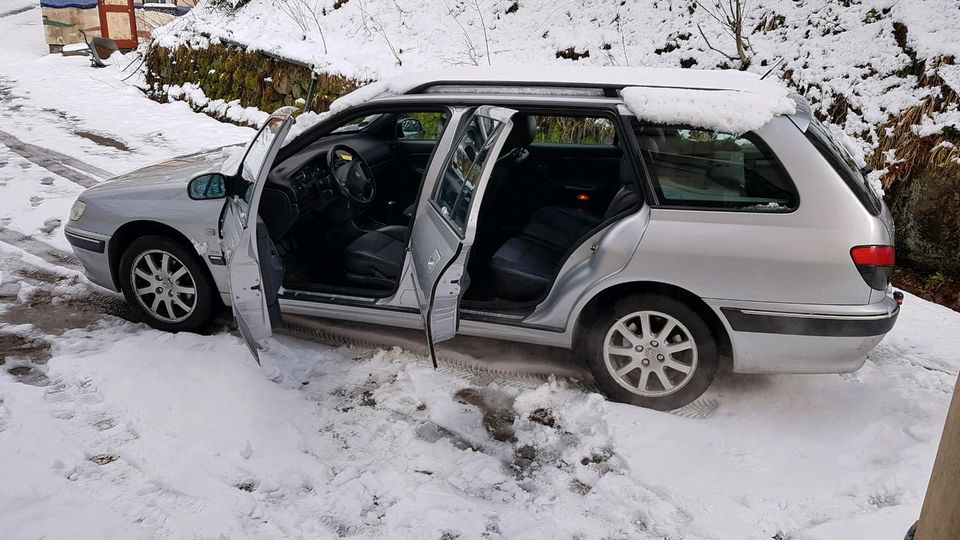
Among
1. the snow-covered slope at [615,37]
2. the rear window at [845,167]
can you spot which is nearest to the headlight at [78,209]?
the rear window at [845,167]

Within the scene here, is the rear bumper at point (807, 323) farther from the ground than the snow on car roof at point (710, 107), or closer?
closer

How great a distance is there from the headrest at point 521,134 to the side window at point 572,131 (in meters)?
0.23

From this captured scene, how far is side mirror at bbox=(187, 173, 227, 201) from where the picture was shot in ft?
13.7

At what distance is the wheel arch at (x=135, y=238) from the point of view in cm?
436

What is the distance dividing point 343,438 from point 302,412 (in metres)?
0.33

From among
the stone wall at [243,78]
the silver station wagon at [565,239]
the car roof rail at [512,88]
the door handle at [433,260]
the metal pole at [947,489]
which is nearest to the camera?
the metal pole at [947,489]

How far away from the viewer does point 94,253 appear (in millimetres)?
4539

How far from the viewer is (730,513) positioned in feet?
10.3

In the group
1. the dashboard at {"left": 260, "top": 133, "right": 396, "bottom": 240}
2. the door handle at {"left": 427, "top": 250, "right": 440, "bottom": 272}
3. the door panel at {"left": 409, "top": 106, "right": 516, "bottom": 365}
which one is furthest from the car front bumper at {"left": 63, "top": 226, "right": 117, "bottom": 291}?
the door handle at {"left": 427, "top": 250, "right": 440, "bottom": 272}

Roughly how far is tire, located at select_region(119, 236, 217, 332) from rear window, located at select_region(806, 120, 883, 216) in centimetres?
340

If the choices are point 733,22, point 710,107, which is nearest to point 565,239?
point 710,107

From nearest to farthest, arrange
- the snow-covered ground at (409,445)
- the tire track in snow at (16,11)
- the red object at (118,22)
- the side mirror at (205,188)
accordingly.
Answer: the snow-covered ground at (409,445) → the side mirror at (205,188) → the red object at (118,22) → the tire track in snow at (16,11)

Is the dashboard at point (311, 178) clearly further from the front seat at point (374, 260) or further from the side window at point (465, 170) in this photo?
the side window at point (465, 170)

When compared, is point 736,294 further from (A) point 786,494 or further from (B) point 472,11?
(B) point 472,11
